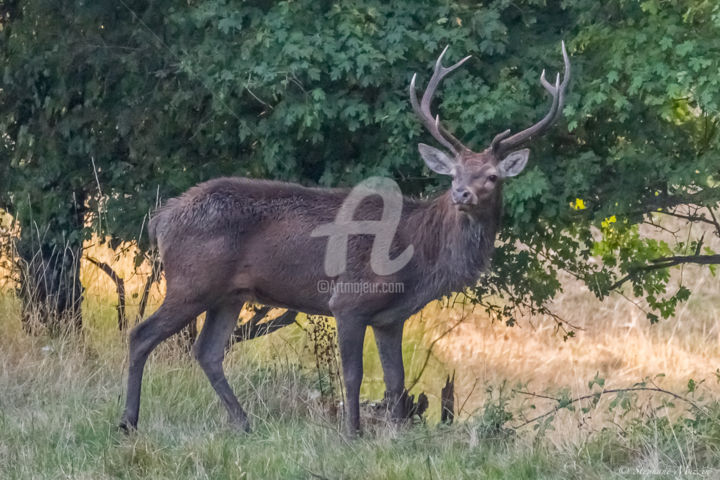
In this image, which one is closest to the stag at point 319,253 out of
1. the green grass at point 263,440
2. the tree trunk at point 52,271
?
the green grass at point 263,440

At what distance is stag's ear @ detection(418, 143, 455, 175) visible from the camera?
796cm

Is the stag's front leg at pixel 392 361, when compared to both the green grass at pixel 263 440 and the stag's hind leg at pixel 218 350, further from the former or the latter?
the stag's hind leg at pixel 218 350

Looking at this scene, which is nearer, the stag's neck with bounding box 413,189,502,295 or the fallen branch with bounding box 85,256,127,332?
the stag's neck with bounding box 413,189,502,295

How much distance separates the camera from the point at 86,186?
1038 cm

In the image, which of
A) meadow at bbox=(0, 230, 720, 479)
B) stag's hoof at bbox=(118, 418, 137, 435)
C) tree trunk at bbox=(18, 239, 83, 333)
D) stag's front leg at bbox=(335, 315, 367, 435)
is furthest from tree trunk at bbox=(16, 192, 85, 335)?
stag's front leg at bbox=(335, 315, 367, 435)

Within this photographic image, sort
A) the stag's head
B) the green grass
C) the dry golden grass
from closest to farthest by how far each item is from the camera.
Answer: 1. the green grass
2. the stag's head
3. the dry golden grass

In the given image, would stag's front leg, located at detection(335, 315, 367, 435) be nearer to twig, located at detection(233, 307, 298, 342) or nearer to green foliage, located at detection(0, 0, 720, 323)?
green foliage, located at detection(0, 0, 720, 323)

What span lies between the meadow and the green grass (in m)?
0.01

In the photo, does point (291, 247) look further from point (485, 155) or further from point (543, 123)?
point (543, 123)

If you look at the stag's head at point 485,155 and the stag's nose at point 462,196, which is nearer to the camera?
the stag's nose at point 462,196

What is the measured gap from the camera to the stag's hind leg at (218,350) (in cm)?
813

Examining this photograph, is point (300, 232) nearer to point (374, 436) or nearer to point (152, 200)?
point (374, 436)

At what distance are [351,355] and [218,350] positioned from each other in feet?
3.35

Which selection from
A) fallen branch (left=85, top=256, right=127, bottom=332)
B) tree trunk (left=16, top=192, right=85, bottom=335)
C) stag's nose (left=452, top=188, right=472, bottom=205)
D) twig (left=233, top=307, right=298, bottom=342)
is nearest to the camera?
stag's nose (left=452, top=188, right=472, bottom=205)
